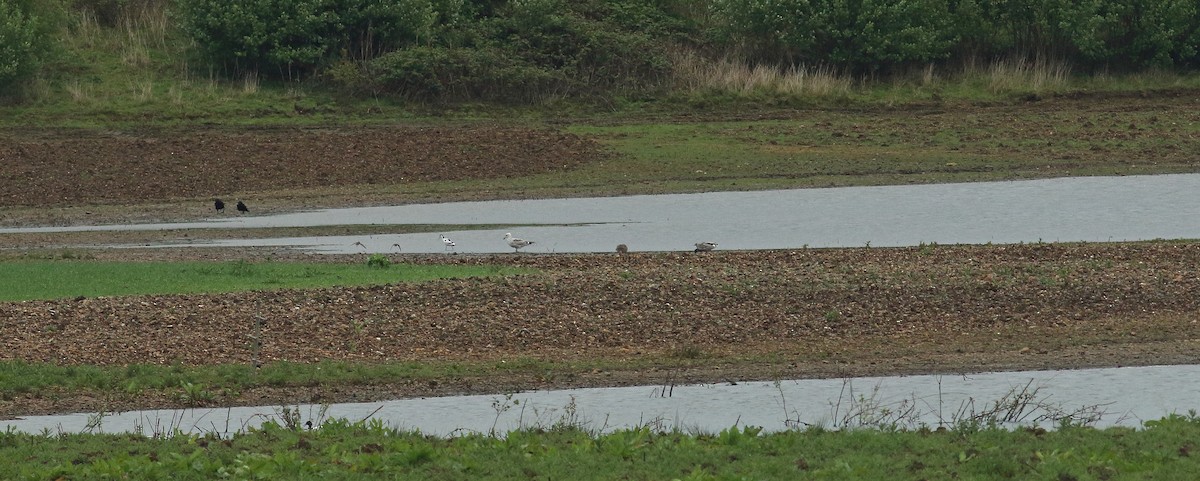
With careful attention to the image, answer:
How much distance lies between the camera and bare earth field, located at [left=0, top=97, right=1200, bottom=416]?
17.4 m

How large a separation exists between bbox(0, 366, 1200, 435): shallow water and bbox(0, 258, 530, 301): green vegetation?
6790 millimetres

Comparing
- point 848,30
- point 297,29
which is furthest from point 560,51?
point 848,30

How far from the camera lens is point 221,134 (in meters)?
42.3

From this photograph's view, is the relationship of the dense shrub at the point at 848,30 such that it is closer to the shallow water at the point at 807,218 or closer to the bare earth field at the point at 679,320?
the shallow water at the point at 807,218

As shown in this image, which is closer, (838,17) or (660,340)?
(660,340)

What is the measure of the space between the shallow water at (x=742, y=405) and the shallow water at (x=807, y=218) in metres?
10.6

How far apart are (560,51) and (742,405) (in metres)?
34.2

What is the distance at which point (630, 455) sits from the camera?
1165cm

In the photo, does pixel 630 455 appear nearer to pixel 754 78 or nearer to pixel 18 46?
pixel 754 78

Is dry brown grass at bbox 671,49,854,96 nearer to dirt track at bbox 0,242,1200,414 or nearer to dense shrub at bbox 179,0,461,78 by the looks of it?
dense shrub at bbox 179,0,461,78

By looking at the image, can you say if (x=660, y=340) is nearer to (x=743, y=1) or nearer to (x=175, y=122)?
(x=175, y=122)

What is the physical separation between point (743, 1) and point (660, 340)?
32.4 metres

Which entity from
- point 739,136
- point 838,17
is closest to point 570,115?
point 739,136

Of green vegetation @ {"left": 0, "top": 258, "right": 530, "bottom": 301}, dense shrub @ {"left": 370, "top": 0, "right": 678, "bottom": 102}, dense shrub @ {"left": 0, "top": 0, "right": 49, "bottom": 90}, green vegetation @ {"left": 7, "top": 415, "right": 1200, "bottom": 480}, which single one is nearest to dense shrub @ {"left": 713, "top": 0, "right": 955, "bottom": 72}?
dense shrub @ {"left": 370, "top": 0, "right": 678, "bottom": 102}
